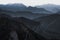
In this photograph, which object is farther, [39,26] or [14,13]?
[14,13]

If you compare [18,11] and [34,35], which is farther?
[18,11]

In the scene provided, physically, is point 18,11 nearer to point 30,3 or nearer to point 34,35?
point 34,35

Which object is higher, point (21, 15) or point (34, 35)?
point (21, 15)

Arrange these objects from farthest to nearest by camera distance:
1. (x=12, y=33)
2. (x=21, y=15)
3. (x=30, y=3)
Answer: (x=30, y=3)
(x=21, y=15)
(x=12, y=33)

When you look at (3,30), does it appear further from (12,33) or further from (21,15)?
(21,15)

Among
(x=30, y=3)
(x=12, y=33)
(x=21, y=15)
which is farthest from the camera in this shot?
(x=30, y=3)

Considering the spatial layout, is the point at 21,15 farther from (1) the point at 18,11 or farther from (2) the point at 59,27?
(2) the point at 59,27

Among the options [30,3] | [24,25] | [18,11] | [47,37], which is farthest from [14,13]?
[30,3]

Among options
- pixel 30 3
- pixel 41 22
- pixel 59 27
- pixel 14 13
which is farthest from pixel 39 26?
pixel 30 3

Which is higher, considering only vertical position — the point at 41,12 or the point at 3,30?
the point at 41,12
